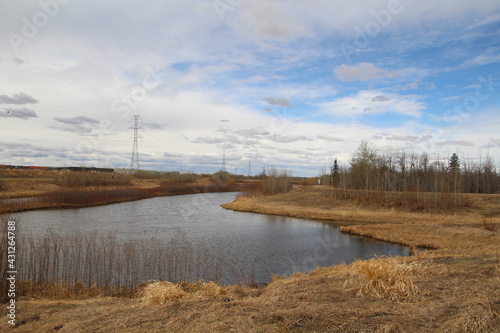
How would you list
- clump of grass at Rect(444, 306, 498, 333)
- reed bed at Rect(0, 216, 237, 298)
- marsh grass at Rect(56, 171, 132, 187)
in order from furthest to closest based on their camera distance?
1. marsh grass at Rect(56, 171, 132, 187)
2. reed bed at Rect(0, 216, 237, 298)
3. clump of grass at Rect(444, 306, 498, 333)

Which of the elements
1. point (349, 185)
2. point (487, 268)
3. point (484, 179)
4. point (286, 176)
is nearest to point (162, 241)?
point (487, 268)

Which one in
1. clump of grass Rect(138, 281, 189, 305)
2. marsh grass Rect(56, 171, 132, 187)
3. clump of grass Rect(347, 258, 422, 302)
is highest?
marsh grass Rect(56, 171, 132, 187)

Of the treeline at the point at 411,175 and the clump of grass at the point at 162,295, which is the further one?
the treeline at the point at 411,175

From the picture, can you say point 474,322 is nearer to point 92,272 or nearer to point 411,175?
point 92,272

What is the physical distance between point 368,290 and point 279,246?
14.7 m

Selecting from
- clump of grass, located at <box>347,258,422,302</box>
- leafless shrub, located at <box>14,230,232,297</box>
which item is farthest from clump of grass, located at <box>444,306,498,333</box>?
leafless shrub, located at <box>14,230,232,297</box>

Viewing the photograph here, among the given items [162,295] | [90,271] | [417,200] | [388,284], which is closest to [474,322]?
[388,284]

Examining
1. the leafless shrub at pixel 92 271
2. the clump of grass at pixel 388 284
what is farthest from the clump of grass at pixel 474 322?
the leafless shrub at pixel 92 271

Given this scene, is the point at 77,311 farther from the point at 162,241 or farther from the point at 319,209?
the point at 319,209

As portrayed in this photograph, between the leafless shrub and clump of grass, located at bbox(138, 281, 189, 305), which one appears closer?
clump of grass, located at bbox(138, 281, 189, 305)

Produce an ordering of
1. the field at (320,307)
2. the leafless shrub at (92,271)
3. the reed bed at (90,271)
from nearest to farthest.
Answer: the field at (320,307)
the reed bed at (90,271)
the leafless shrub at (92,271)

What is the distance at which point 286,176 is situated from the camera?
61906 millimetres

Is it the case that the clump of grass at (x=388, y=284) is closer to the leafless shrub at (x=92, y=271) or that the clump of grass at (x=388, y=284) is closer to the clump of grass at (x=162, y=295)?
the clump of grass at (x=162, y=295)

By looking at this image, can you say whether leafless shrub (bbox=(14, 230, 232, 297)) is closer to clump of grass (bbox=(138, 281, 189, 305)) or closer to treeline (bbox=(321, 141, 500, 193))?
clump of grass (bbox=(138, 281, 189, 305))
